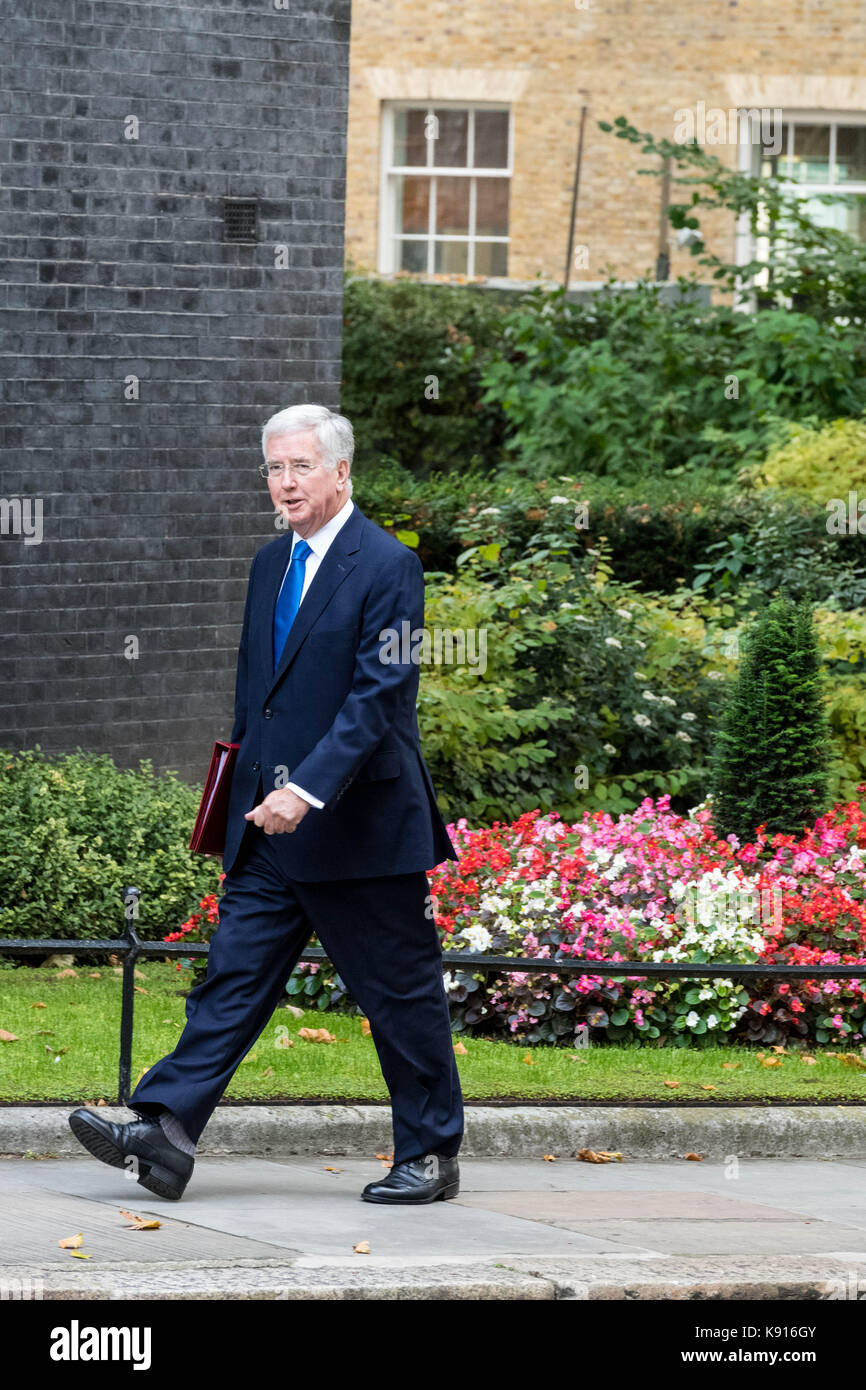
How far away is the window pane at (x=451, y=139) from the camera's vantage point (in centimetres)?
2003

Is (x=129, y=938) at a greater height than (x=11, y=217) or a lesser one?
lesser

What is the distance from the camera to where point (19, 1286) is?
4.38m

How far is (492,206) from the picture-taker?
20.0m

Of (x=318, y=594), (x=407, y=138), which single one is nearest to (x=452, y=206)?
(x=407, y=138)

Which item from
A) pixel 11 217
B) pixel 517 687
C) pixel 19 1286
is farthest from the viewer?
pixel 517 687

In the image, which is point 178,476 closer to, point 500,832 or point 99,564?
point 99,564

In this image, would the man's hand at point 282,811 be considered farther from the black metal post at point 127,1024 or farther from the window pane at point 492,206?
the window pane at point 492,206

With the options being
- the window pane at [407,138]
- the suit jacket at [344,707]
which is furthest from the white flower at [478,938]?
the window pane at [407,138]

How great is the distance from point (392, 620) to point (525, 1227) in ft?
5.17

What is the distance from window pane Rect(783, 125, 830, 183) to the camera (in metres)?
19.7

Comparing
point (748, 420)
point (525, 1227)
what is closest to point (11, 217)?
point (525, 1227)

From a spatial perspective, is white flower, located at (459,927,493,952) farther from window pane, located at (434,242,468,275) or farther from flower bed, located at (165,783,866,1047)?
window pane, located at (434,242,468,275)

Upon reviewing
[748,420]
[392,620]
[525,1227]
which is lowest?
[525,1227]

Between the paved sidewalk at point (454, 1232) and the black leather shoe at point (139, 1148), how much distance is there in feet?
0.29
